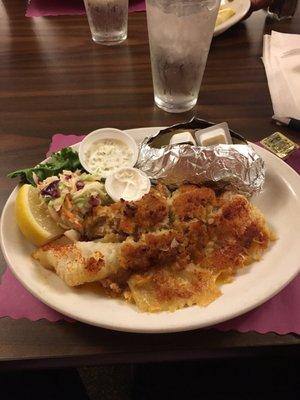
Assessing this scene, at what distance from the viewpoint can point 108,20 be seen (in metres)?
1.52

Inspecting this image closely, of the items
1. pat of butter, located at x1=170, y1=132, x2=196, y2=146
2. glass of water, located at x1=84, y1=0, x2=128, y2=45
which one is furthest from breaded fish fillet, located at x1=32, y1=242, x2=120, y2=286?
glass of water, located at x1=84, y1=0, x2=128, y2=45

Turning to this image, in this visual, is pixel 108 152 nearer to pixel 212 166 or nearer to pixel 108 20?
pixel 212 166

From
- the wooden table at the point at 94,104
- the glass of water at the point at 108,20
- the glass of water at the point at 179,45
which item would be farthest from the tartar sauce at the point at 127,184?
the glass of water at the point at 108,20

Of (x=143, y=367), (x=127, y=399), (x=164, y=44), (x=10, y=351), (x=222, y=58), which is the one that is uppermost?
(x=164, y=44)

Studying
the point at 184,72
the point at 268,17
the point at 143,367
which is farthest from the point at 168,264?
the point at 268,17

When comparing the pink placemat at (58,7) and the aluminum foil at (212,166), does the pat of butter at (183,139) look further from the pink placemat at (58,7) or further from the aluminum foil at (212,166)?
the pink placemat at (58,7)

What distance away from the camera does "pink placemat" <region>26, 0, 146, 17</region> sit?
5.82 feet

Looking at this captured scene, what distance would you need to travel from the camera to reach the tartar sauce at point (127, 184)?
92 centimetres

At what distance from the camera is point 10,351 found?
2.29 feet

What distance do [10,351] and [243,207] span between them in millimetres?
552

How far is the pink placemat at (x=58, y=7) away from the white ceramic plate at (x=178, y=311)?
1.23 m

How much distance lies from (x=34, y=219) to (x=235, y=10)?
1.30m

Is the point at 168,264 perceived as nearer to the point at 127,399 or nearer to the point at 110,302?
the point at 110,302

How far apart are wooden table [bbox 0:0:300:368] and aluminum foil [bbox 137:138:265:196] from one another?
0.89 ft
